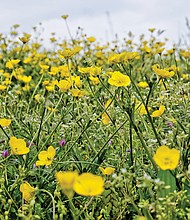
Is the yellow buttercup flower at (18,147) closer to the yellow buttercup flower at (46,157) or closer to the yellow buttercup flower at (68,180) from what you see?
the yellow buttercup flower at (46,157)

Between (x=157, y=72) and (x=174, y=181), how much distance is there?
1.17ft

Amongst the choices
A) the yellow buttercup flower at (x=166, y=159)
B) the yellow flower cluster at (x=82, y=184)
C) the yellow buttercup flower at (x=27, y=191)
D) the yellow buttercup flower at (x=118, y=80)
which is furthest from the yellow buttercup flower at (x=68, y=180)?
the yellow buttercup flower at (x=118, y=80)

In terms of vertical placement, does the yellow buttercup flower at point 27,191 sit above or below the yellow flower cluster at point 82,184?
below

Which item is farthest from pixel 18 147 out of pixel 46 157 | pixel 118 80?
pixel 118 80

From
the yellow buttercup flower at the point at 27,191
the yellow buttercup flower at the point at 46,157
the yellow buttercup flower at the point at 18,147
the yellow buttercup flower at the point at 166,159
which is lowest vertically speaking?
the yellow buttercup flower at the point at 27,191

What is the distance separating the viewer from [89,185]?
96 centimetres

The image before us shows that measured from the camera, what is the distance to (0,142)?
1.99 m

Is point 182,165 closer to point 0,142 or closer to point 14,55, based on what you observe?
point 0,142

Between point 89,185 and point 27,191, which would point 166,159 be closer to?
point 89,185

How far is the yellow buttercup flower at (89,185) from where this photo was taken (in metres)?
0.94

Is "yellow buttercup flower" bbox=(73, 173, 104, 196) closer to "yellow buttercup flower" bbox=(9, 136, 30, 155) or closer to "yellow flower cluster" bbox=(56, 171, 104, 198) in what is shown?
"yellow flower cluster" bbox=(56, 171, 104, 198)

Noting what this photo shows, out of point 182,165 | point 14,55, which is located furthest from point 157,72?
point 14,55

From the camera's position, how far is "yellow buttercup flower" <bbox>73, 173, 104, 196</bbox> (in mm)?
944

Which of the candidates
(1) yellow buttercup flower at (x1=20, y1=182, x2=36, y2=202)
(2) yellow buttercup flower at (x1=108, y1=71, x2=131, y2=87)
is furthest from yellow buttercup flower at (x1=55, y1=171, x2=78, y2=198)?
(2) yellow buttercup flower at (x1=108, y1=71, x2=131, y2=87)
